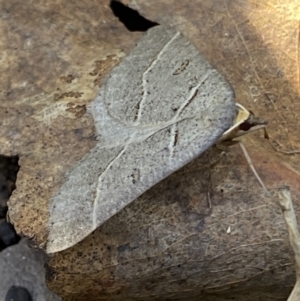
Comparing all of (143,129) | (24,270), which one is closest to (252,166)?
(143,129)

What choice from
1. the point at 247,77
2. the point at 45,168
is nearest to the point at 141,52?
the point at 247,77

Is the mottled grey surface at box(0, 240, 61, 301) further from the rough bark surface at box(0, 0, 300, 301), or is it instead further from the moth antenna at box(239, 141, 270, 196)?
the moth antenna at box(239, 141, 270, 196)

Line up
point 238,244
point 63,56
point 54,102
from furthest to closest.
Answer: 1. point 63,56
2. point 54,102
3. point 238,244

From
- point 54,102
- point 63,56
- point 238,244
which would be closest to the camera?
point 238,244

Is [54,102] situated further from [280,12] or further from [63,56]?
[280,12]

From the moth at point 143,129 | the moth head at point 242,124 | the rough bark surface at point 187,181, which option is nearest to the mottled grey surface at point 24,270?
the rough bark surface at point 187,181

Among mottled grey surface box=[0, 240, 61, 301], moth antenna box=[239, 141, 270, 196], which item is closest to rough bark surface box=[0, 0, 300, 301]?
moth antenna box=[239, 141, 270, 196]
